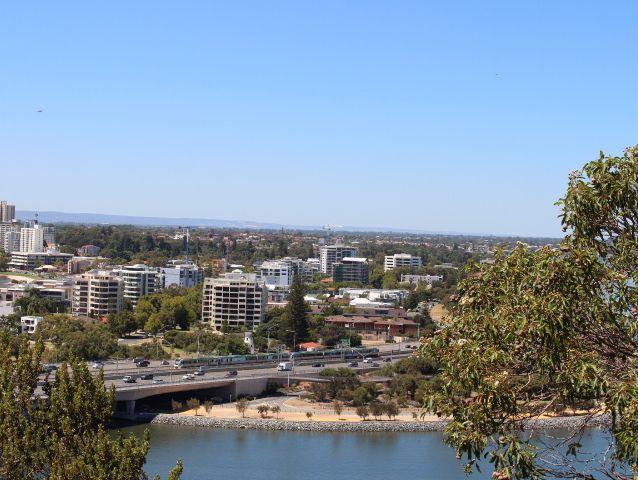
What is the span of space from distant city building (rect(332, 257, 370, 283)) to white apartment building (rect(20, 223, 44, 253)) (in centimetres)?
1194

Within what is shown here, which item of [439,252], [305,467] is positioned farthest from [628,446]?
[439,252]

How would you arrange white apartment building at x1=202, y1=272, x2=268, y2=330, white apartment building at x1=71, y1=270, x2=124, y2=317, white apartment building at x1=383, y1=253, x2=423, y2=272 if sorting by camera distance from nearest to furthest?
1. white apartment building at x1=202, y1=272, x2=268, y2=330
2. white apartment building at x1=71, y1=270, x2=124, y2=317
3. white apartment building at x1=383, y1=253, x2=423, y2=272

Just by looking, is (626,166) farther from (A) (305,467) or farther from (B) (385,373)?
(B) (385,373)

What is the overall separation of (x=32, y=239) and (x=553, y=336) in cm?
3930

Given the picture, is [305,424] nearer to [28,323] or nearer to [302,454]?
[302,454]

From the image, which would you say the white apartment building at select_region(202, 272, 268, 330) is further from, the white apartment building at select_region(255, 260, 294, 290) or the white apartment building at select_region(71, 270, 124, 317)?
the white apartment building at select_region(255, 260, 294, 290)

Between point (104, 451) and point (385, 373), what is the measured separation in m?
11.7

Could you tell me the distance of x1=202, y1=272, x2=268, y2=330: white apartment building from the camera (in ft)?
69.5

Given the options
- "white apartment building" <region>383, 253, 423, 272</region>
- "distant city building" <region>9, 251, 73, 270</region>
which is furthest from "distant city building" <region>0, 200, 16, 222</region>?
"white apartment building" <region>383, 253, 423, 272</region>

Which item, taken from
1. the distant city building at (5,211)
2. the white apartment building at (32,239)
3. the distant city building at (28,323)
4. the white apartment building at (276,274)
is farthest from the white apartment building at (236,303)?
the distant city building at (5,211)

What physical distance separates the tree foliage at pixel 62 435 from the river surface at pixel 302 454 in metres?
5.01

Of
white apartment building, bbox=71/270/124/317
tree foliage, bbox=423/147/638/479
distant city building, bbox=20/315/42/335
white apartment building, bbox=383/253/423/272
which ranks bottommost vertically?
distant city building, bbox=20/315/42/335

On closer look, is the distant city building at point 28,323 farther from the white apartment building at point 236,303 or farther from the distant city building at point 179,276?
the distant city building at point 179,276

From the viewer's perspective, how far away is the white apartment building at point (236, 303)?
21.2 metres
